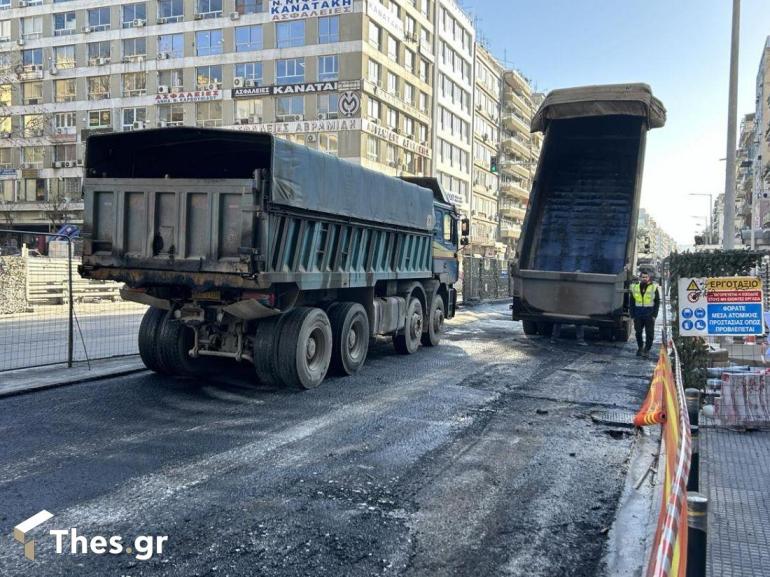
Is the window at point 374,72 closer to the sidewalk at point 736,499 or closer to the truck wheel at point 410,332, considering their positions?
the truck wheel at point 410,332

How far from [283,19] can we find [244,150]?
39.4 metres

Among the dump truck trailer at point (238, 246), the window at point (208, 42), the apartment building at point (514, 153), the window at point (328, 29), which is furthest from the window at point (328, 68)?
the dump truck trailer at point (238, 246)

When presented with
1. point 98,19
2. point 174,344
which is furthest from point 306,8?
point 174,344

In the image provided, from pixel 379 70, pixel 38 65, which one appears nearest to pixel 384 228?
pixel 379 70

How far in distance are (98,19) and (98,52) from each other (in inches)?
95.7

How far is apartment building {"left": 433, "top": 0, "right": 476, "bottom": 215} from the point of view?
53.8 metres

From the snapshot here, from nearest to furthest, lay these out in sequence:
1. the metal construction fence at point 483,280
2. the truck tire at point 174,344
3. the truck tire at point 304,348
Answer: the truck tire at point 304,348
the truck tire at point 174,344
the metal construction fence at point 483,280

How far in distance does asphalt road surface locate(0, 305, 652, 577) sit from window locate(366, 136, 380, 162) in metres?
36.7

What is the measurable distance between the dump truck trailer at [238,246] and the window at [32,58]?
51.1 metres

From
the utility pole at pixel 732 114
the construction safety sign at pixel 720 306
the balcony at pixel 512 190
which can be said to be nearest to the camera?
the construction safety sign at pixel 720 306

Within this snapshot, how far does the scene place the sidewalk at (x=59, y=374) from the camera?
7.99 m

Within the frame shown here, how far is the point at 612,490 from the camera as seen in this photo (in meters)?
4.85

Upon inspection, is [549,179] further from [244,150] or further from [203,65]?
[203,65]

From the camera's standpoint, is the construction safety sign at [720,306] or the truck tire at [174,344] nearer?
the construction safety sign at [720,306]
